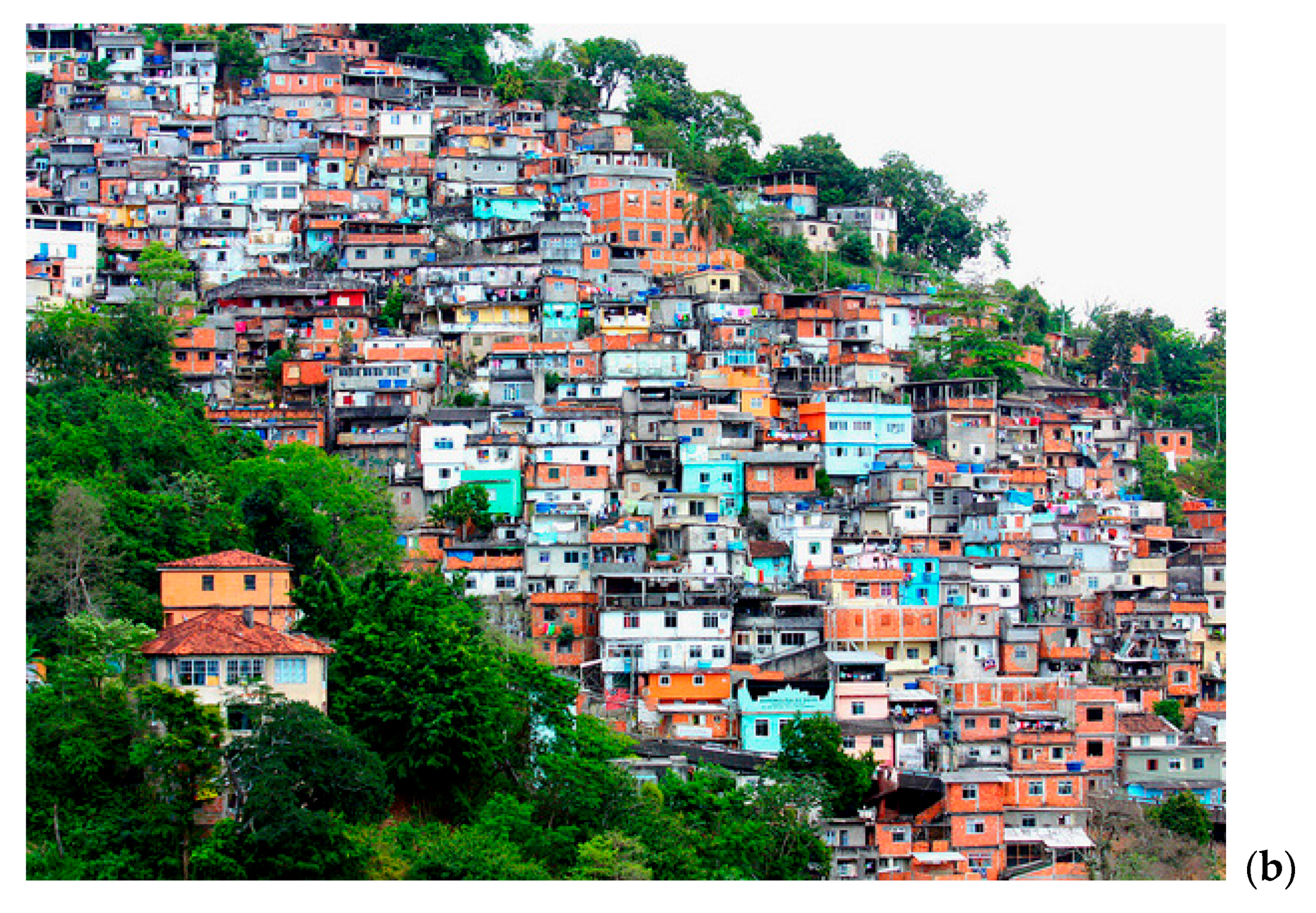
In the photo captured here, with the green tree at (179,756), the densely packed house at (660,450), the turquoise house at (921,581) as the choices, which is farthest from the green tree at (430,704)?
the turquoise house at (921,581)

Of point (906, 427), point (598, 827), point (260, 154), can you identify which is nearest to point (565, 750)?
point (598, 827)

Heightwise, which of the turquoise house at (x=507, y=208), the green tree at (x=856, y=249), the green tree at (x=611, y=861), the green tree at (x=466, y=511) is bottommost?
the green tree at (x=611, y=861)

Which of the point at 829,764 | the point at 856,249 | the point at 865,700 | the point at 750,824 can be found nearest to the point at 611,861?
the point at 750,824

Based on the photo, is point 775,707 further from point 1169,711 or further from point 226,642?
point 226,642

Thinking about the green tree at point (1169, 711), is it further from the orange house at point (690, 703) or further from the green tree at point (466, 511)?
the green tree at point (466, 511)

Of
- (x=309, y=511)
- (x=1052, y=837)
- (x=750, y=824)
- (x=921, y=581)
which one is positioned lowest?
(x=1052, y=837)

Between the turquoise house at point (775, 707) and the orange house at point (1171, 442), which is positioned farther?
the orange house at point (1171, 442)
